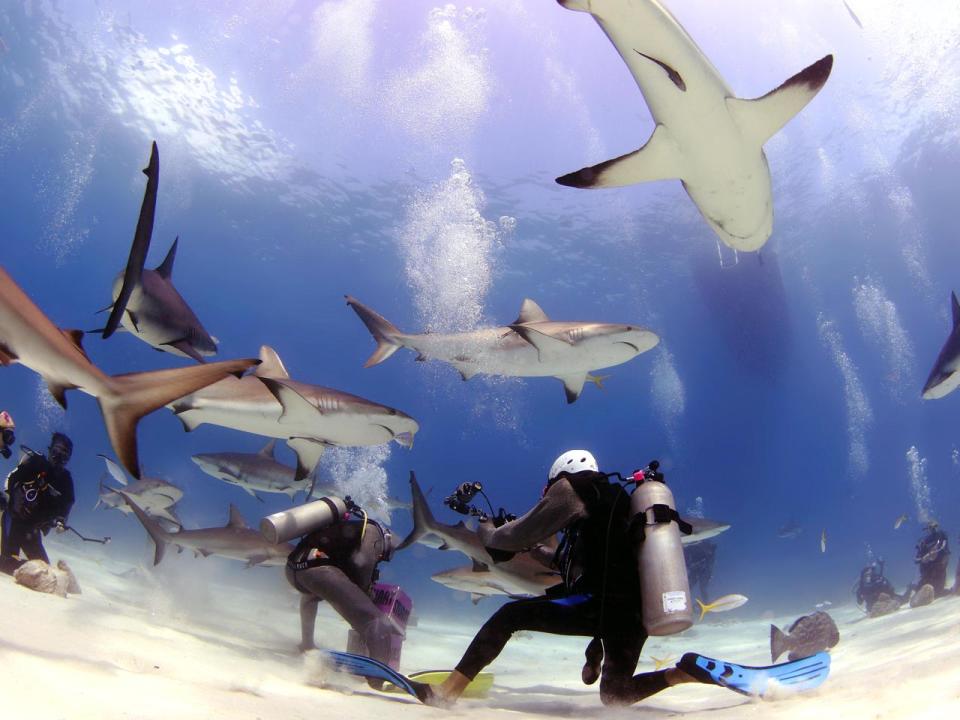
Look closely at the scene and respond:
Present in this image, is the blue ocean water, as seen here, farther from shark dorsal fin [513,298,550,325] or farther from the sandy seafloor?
the sandy seafloor

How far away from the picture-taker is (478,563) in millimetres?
6215

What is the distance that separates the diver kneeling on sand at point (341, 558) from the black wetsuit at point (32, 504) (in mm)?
4218

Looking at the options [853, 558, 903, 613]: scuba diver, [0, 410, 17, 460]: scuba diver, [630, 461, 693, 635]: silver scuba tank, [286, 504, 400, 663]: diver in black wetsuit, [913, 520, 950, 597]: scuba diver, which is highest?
[630, 461, 693, 635]: silver scuba tank

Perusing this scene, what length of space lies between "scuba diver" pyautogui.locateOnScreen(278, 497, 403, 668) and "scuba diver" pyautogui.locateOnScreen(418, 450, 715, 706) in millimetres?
1172

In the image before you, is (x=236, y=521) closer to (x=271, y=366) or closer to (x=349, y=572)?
(x=271, y=366)

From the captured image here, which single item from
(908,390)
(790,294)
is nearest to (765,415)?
(908,390)

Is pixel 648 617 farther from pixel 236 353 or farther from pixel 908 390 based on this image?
pixel 908 390

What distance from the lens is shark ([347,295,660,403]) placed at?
258 inches

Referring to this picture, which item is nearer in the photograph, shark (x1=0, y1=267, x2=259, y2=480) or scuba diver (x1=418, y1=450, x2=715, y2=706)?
shark (x1=0, y1=267, x2=259, y2=480)

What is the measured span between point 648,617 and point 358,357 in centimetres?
6185

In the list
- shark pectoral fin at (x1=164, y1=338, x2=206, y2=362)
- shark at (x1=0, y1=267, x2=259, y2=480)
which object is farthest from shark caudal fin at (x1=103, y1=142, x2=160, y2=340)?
shark pectoral fin at (x1=164, y1=338, x2=206, y2=362)

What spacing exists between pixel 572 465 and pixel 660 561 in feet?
3.13

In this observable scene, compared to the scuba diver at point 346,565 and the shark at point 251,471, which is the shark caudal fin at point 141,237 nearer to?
the scuba diver at point 346,565

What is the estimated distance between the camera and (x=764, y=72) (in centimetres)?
2714
